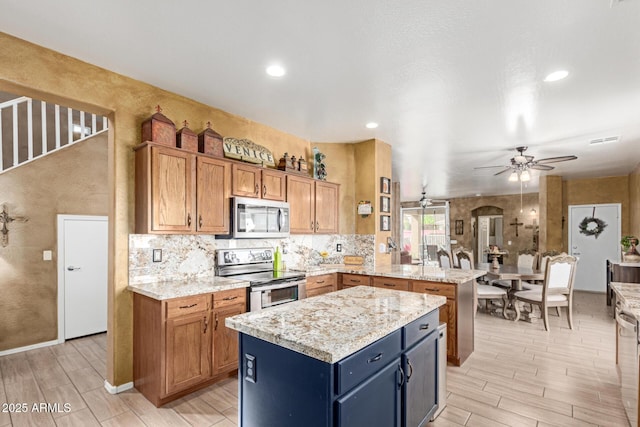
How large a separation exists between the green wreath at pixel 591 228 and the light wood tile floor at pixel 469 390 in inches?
171

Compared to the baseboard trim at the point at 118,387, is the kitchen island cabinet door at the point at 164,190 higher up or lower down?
higher up

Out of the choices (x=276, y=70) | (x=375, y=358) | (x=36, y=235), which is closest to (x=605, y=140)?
(x=276, y=70)

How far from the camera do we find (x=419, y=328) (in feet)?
6.82

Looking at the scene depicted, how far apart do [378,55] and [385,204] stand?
271 cm

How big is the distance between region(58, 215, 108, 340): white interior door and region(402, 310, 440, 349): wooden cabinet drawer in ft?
14.5

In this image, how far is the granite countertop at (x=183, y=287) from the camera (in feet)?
8.61

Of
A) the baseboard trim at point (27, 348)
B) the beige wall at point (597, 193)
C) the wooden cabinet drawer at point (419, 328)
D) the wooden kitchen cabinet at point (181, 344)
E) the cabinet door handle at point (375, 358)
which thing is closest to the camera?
the cabinet door handle at point (375, 358)

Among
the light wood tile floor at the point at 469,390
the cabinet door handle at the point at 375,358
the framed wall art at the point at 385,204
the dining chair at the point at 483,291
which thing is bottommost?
the light wood tile floor at the point at 469,390

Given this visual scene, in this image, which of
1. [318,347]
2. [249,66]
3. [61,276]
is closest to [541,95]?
[249,66]

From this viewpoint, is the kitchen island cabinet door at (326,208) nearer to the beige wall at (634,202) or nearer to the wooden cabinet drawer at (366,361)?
the wooden cabinet drawer at (366,361)

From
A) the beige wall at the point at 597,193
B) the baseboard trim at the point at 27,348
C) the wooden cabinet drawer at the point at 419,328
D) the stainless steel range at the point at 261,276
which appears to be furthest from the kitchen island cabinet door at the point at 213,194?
the beige wall at the point at 597,193

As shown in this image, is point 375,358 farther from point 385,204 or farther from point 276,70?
point 385,204

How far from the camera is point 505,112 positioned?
3648 millimetres

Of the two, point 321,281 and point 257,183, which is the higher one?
point 257,183
